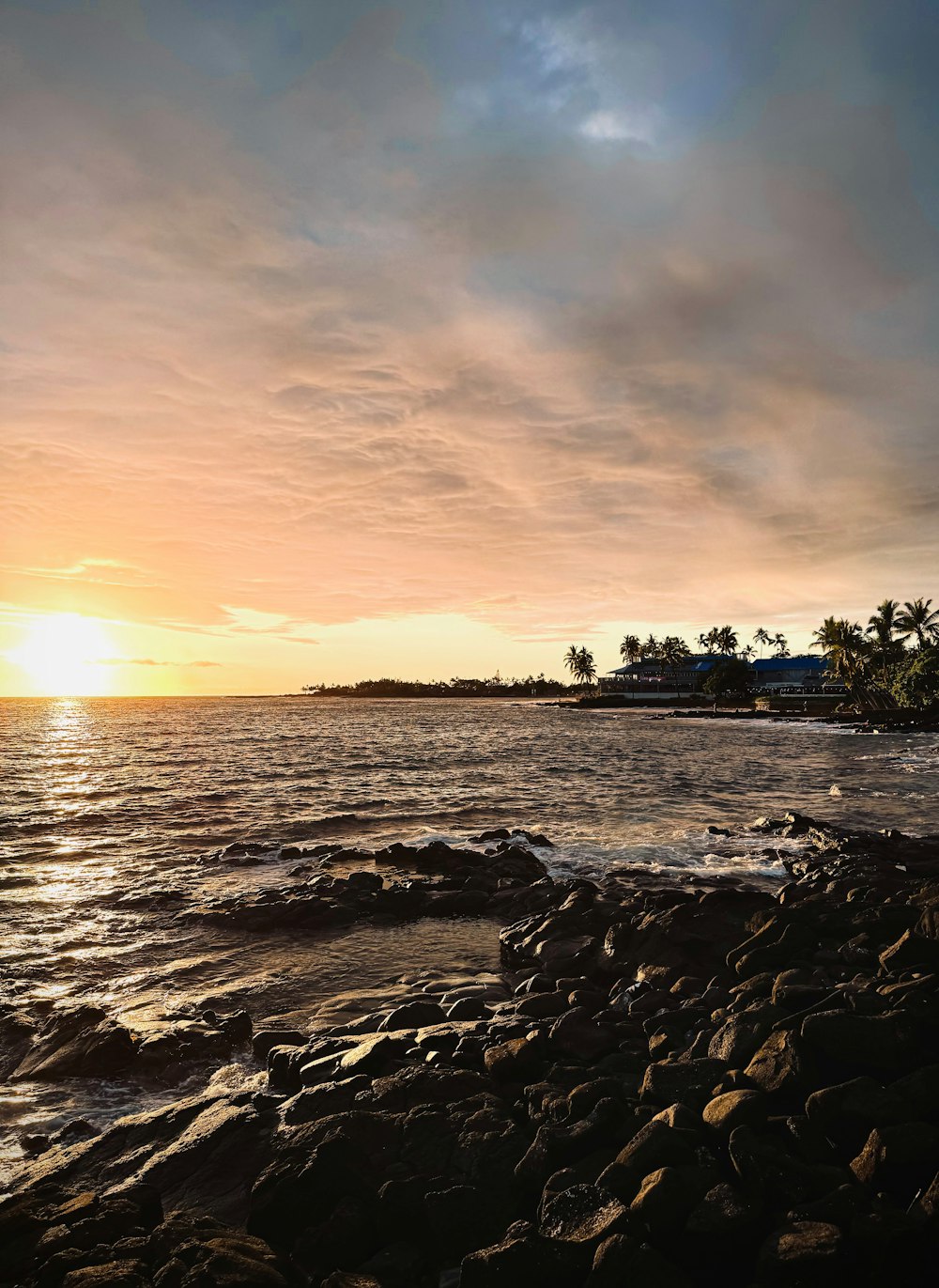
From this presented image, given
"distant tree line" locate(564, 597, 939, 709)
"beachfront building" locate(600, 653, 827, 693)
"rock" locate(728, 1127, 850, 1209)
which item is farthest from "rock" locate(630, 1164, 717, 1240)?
"beachfront building" locate(600, 653, 827, 693)

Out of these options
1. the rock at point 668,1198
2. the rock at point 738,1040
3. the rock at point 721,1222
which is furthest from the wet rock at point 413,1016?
the rock at point 721,1222

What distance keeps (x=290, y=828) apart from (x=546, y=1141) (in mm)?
22633

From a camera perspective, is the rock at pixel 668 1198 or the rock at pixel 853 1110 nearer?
the rock at pixel 668 1198

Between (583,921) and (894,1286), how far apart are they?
9.38 metres

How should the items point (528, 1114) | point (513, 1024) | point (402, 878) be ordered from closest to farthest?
1. point (528, 1114)
2. point (513, 1024)
3. point (402, 878)

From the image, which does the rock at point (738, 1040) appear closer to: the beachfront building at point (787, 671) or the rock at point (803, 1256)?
the rock at point (803, 1256)

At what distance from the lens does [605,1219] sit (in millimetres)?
5168

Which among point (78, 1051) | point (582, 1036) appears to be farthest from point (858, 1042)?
point (78, 1051)

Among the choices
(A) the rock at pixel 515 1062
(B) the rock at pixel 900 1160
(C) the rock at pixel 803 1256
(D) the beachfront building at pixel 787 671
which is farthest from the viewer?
(D) the beachfront building at pixel 787 671

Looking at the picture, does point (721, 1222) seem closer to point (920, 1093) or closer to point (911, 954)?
point (920, 1093)

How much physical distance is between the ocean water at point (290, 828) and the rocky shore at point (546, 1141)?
174 centimetres

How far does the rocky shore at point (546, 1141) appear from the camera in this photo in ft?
16.3

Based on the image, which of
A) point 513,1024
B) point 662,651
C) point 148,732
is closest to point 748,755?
point 513,1024

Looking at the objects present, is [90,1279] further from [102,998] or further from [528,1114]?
[102,998]
